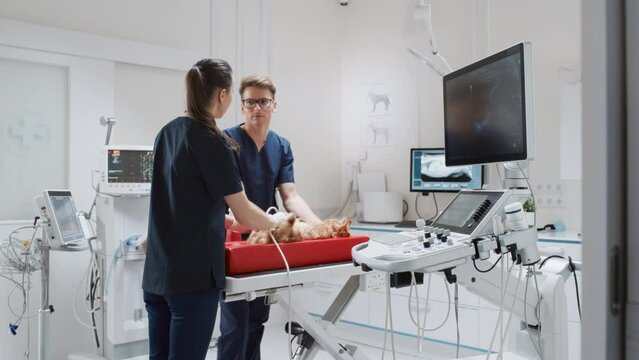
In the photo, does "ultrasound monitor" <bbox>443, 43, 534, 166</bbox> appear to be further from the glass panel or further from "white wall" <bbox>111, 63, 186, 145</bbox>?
the glass panel

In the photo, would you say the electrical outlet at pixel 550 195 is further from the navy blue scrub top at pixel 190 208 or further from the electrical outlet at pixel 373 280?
the navy blue scrub top at pixel 190 208

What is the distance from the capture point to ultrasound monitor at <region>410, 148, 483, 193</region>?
12.5 feet

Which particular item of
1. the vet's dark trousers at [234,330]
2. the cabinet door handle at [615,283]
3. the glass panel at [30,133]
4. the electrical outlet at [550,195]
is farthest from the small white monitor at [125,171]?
the cabinet door handle at [615,283]

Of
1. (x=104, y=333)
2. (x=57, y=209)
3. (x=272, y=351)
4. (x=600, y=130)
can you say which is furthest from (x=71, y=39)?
(x=600, y=130)

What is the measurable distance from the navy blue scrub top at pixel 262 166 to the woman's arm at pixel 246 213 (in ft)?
1.94

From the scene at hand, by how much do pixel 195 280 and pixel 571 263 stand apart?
130 cm

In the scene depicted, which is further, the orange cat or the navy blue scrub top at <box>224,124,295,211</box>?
the navy blue scrub top at <box>224,124,295,211</box>

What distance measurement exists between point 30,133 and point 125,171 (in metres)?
0.73

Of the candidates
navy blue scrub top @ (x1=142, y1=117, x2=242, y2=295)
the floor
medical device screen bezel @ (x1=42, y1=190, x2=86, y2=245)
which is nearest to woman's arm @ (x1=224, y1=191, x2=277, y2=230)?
navy blue scrub top @ (x1=142, y1=117, x2=242, y2=295)

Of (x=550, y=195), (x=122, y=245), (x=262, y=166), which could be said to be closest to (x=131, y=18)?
(x=122, y=245)

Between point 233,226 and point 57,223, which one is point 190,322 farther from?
point 57,223

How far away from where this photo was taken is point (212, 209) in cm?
185

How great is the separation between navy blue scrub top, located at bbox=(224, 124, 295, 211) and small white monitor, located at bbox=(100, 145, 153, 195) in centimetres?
78

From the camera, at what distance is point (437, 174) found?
399 cm
